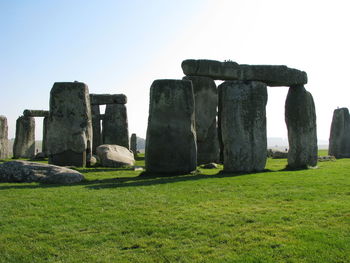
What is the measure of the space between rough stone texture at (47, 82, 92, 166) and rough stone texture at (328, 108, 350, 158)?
14.1 metres

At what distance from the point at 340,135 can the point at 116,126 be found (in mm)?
12890

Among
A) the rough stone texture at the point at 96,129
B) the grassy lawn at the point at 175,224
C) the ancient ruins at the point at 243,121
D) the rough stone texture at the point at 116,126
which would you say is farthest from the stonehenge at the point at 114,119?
the grassy lawn at the point at 175,224

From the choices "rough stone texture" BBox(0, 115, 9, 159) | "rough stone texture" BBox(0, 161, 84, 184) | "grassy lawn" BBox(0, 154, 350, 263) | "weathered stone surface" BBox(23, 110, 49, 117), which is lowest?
"grassy lawn" BBox(0, 154, 350, 263)

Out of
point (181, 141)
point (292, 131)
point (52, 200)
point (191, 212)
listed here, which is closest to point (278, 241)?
point (191, 212)

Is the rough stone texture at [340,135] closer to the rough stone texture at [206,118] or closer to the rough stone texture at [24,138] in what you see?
the rough stone texture at [206,118]

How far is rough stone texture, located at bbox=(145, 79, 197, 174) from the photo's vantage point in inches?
440

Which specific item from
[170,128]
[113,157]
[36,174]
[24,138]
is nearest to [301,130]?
[170,128]

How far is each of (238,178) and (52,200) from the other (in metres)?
5.01

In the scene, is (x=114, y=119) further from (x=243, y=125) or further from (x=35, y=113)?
(x=243, y=125)

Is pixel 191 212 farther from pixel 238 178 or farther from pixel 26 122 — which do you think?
pixel 26 122

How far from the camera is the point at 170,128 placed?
1119 centimetres

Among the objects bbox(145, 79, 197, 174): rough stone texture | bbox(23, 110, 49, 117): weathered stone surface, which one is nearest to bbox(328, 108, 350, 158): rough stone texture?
bbox(145, 79, 197, 174): rough stone texture

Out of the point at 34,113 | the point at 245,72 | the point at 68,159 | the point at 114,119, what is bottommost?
the point at 68,159

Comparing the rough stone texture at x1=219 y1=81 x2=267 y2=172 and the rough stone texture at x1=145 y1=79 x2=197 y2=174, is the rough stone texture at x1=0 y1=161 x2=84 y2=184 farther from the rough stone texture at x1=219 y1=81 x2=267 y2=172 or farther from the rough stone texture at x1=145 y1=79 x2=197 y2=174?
the rough stone texture at x1=219 y1=81 x2=267 y2=172
